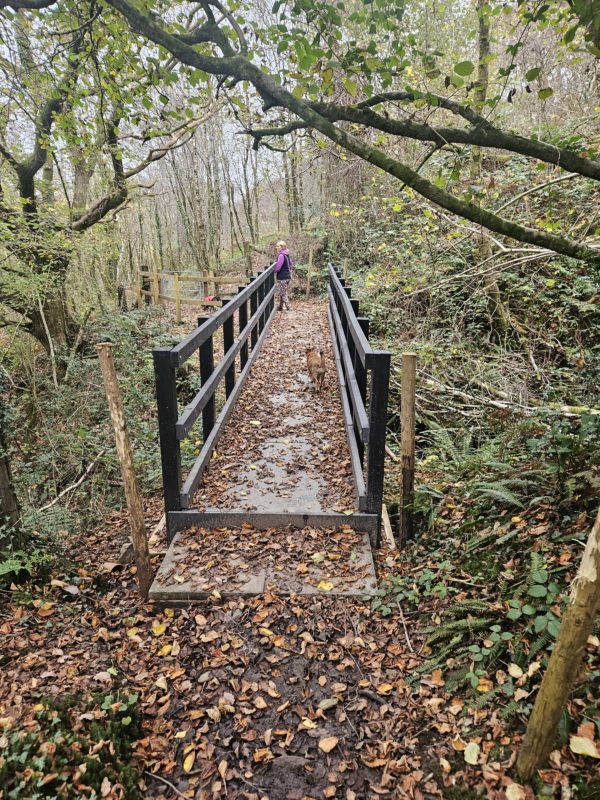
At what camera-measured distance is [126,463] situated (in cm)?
337

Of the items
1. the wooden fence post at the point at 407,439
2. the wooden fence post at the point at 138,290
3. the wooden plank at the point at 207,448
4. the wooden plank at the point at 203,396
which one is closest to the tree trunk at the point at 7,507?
the wooden plank at the point at 207,448

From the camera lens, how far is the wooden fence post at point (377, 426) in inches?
140

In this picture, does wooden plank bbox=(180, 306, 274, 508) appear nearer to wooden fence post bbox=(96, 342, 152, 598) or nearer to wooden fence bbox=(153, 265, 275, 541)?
wooden fence bbox=(153, 265, 275, 541)

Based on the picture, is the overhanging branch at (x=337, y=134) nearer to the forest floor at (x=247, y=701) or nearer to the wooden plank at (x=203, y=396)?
the wooden plank at (x=203, y=396)

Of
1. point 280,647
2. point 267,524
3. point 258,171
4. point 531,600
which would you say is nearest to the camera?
point 531,600

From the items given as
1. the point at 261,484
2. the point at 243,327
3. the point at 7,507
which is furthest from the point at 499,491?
the point at 243,327

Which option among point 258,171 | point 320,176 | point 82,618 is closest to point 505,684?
point 82,618

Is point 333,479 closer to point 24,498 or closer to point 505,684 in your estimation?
point 505,684

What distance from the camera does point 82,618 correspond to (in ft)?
11.4

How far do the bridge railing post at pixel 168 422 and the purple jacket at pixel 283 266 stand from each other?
9938 millimetres

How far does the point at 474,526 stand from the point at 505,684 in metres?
1.36

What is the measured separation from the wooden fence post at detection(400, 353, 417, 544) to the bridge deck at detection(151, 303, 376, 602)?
389 millimetres

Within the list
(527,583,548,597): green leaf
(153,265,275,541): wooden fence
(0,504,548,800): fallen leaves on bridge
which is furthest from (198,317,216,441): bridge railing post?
(527,583,548,597): green leaf

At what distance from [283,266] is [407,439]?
10430 mm
